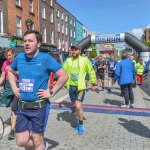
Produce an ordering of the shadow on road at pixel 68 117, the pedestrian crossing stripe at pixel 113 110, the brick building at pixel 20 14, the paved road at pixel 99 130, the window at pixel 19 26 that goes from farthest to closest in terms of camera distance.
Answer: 1. the window at pixel 19 26
2. the brick building at pixel 20 14
3. the pedestrian crossing stripe at pixel 113 110
4. the shadow on road at pixel 68 117
5. the paved road at pixel 99 130

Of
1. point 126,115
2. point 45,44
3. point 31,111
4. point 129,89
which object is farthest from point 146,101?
point 45,44

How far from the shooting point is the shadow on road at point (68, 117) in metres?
6.36

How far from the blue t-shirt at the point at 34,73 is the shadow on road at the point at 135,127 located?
2.81 metres

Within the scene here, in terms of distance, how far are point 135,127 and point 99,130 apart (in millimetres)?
855

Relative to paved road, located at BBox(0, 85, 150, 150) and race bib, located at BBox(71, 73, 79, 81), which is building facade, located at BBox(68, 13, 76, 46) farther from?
race bib, located at BBox(71, 73, 79, 81)

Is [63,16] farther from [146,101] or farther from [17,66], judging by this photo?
[17,66]

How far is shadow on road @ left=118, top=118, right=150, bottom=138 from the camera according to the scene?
553 cm

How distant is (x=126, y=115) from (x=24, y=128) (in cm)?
420

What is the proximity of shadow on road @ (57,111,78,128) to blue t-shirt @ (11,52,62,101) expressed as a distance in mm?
2761

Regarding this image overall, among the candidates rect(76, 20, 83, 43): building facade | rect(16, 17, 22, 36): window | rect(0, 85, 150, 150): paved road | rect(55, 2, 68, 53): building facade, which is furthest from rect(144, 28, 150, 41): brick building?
rect(0, 85, 150, 150): paved road

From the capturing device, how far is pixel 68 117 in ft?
22.6

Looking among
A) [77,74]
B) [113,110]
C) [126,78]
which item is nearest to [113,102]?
[126,78]

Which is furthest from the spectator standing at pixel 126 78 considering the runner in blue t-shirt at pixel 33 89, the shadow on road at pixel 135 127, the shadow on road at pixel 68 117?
the runner in blue t-shirt at pixel 33 89

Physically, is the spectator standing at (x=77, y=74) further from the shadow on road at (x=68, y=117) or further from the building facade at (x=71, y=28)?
the building facade at (x=71, y=28)
